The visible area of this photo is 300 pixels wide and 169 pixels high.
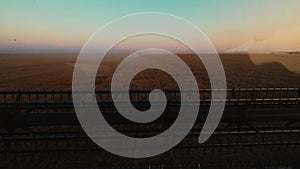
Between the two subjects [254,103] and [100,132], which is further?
[254,103]

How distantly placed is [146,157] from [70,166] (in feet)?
5.98

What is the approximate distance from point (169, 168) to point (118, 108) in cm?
174

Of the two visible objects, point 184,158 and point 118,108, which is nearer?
point 118,108

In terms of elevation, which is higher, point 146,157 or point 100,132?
point 100,132

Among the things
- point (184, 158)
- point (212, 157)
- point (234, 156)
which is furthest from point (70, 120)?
point (234, 156)

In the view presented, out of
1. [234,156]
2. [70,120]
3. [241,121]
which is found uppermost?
[70,120]

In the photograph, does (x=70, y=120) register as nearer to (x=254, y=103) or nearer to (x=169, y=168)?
(x=169, y=168)

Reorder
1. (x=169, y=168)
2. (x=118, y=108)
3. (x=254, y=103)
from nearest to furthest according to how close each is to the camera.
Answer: (x=169, y=168), (x=118, y=108), (x=254, y=103)

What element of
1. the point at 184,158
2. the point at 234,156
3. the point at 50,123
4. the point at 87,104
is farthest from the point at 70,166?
the point at 234,156

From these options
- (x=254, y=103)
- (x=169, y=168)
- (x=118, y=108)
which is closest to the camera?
(x=169, y=168)

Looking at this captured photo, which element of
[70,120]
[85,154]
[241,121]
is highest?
[70,120]

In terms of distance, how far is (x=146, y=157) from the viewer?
619cm

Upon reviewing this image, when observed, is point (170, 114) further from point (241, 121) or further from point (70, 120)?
point (70, 120)

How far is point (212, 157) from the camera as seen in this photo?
6.29 meters
